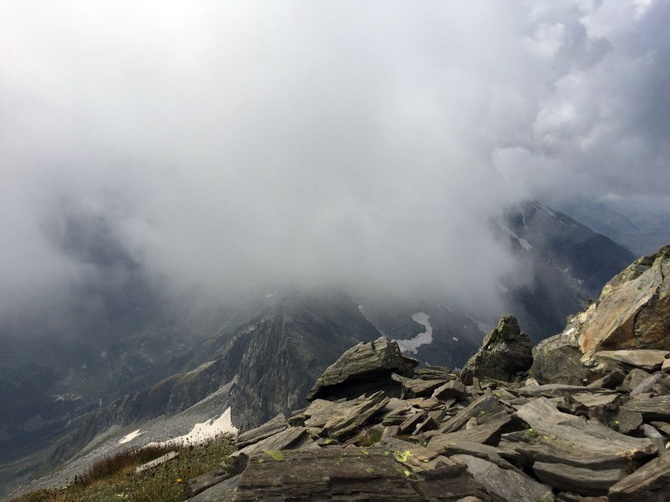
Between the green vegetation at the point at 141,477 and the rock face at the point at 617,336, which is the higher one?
the green vegetation at the point at 141,477

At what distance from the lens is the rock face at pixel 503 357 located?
33.6 m

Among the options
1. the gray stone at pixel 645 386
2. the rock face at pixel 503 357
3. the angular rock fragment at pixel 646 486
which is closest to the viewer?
the angular rock fragment at pixel 646 486

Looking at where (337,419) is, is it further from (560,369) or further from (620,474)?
(560,369)

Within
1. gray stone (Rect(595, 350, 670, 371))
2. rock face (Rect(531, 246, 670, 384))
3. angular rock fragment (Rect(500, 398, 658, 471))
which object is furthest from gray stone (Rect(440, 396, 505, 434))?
rock face (Rect(531, 246, 670, 384))

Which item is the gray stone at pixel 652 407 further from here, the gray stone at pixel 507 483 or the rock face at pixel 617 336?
the rock face at pixel 617 336

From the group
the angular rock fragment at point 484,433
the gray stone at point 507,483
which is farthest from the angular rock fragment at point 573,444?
the gray stone at point 507,483

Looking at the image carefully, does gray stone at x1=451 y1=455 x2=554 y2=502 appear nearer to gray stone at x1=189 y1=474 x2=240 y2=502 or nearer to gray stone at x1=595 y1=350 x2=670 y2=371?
gray stone at x1=189 y1=474 x2=240 y2=502

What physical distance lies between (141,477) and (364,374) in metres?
18.2

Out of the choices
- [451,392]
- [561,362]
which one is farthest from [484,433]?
[561,362]

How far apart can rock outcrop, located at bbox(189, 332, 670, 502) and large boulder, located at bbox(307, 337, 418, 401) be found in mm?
11125

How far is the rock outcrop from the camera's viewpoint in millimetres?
9594

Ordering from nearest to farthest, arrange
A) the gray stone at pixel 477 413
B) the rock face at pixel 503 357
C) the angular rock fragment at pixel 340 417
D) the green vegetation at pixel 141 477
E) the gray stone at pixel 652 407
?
1. the gray stone at pixel 652 407
2. the green vegetation at pixel 141 477
3. the gray stone at pixel 477 413
4. the angular rock fragment at pixel 340 417
5. the rock face at pixel 503 357

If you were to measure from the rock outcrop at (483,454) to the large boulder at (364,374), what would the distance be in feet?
36.5

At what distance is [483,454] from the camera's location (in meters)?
11.9
